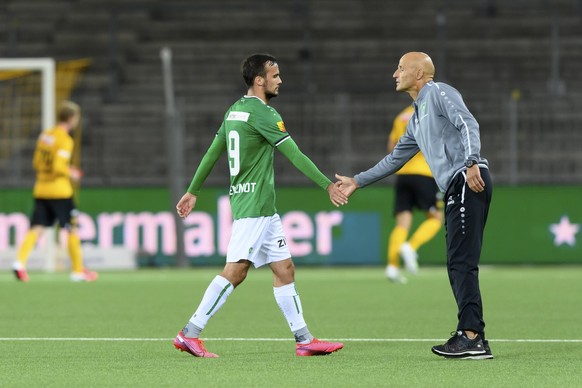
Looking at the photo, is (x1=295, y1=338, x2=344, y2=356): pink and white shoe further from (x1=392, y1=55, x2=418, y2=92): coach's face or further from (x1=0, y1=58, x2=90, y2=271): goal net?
(x1=0, y1=58, x2=90, y2=271): goal net

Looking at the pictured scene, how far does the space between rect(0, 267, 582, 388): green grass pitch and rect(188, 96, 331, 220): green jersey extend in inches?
37.2

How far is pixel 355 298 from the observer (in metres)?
13.1

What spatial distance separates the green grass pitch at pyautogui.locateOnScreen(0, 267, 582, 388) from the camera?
699cm

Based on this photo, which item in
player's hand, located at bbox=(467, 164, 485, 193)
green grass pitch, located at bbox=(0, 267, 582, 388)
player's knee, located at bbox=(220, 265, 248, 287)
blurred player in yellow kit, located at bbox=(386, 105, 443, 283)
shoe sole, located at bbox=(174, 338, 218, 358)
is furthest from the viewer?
blurred player in yellow kit, located at bbox=(386, 105, 443, 283)

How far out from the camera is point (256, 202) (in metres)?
8.13

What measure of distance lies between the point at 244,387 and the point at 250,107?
7.04ft

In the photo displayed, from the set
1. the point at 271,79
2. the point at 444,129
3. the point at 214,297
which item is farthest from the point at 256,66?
the point at 214,297

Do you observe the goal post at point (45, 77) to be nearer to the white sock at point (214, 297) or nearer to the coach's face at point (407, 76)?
the white sock at point (214, 297)

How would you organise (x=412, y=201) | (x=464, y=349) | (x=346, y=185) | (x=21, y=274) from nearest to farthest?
(x=464, y=349) < (x=346, y=185) < (x=412, y=201) < (x=21, y=274)

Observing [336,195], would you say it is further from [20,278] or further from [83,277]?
[20,278]

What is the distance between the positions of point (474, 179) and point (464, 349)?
1.01 meters

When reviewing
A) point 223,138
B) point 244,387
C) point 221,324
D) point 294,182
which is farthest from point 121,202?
point 244,387

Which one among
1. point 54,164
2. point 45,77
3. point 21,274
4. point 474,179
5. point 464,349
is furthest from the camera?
point 45,77

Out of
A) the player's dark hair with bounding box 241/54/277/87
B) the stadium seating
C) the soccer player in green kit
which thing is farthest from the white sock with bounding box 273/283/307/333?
the stadium seating
